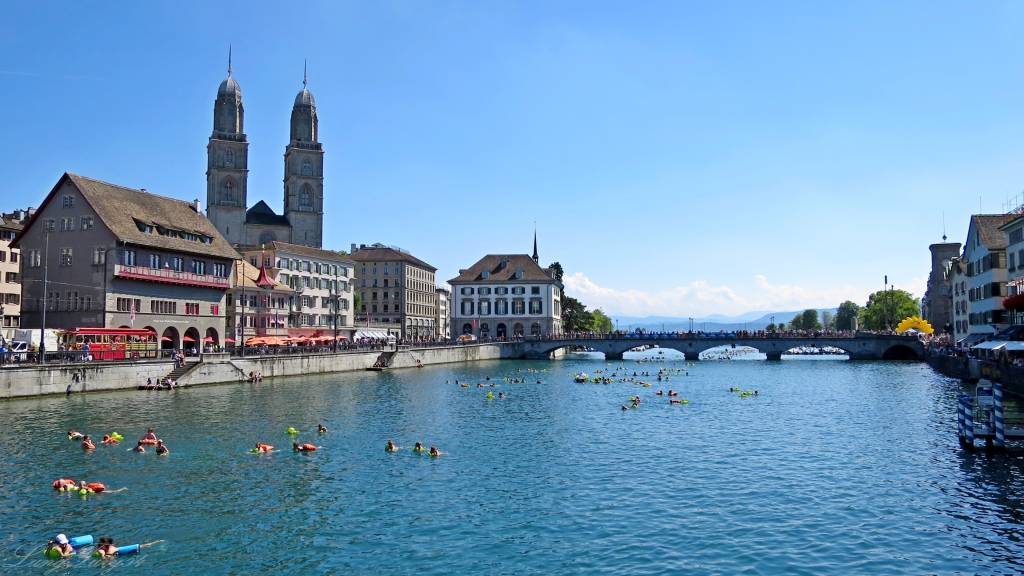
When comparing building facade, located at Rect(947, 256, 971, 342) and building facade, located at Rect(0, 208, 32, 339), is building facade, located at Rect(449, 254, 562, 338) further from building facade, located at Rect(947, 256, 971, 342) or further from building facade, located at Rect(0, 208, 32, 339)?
building facade, located at Rect(0, 208, 32, 339)

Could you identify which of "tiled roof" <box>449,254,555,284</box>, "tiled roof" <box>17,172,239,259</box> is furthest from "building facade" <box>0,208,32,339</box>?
"tiled roof" <box>449,254,555,284</box>

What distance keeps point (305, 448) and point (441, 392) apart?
31.2m

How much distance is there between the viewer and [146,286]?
70.0 m

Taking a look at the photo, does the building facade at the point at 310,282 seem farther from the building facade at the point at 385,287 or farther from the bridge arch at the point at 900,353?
the bridge arch at the point at 900,353

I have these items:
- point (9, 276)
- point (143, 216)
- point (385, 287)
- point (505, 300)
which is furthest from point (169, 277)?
point (385, 287)

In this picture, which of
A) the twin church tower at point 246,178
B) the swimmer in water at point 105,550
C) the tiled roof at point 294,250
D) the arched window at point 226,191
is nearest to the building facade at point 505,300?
the tiled roof at point 294,250

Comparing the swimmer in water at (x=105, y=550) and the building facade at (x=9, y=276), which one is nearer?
the swimmer in water at (x=105, y=550)

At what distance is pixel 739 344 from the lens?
123500 mm

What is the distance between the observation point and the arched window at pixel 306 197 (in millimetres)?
155000

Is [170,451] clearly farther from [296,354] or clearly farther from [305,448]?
[296,354]

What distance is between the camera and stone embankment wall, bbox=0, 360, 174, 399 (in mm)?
50250

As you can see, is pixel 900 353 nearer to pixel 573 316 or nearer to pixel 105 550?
pixel 573 316

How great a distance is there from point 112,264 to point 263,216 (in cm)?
8796

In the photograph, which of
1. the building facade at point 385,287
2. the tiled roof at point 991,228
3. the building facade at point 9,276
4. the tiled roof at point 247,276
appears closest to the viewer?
the tiled roof at point 991,228
